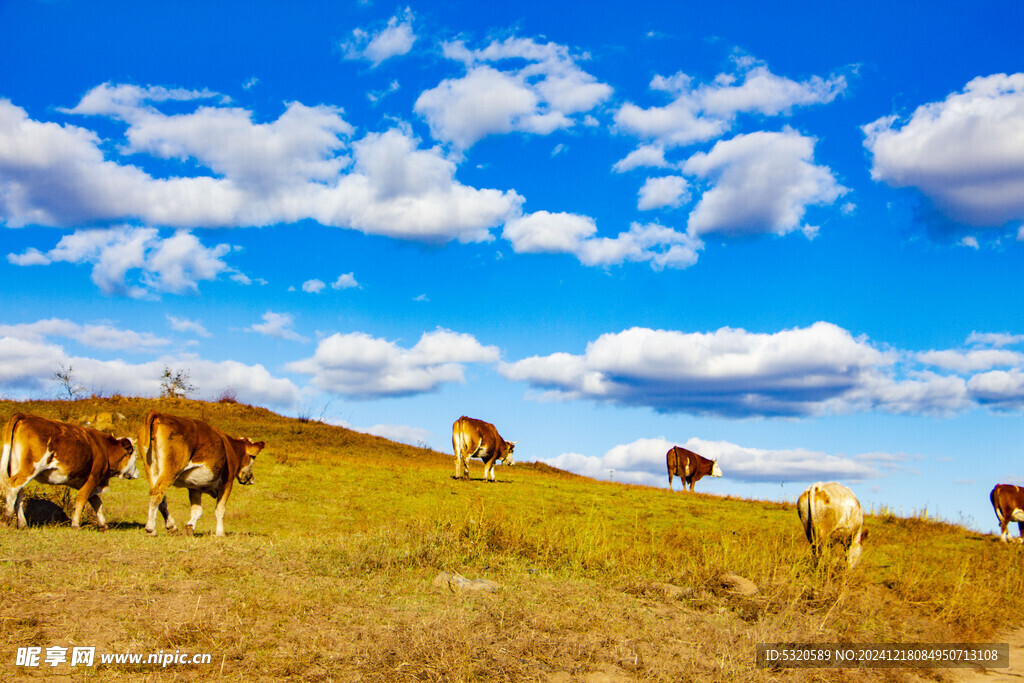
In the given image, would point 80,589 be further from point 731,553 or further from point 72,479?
point 731,553

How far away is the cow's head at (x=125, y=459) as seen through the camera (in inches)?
662

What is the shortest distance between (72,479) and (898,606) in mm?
16469

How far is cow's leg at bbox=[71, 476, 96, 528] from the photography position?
583 inches

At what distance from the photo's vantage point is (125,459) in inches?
666

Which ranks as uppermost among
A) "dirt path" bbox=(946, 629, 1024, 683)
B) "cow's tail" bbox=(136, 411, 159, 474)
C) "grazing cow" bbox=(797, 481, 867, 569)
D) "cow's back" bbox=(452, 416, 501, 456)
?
"cow's back" bbox=(452, 416, 501, 456)

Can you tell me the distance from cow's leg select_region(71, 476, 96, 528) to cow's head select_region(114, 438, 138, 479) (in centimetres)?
135

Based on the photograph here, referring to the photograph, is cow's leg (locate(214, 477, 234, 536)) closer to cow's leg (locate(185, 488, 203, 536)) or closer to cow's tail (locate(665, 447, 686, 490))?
cow's leg (locate(185, 488, 203, 536))

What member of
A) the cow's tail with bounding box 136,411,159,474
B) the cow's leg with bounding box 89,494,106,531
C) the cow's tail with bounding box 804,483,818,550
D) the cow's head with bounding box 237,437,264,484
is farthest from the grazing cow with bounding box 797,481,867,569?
the cow's leg with bounding box 89,494,106,531

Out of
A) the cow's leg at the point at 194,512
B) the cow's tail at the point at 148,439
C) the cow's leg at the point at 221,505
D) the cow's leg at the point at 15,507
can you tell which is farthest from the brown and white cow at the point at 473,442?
the cow's leg at the point at 15,507

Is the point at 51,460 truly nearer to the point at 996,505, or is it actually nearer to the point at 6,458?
the point at 6,458

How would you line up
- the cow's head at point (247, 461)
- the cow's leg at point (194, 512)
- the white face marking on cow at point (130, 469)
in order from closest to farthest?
the cow's leg at point (194, 512) → the white face marking on cow at point (130, 469) → the cow's head at point (247, 461)

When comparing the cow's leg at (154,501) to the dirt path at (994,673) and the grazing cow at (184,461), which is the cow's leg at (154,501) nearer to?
the grazing cow at (184,461)

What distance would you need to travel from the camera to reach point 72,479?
15133mm

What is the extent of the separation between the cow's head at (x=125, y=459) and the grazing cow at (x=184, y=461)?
2130 mm
